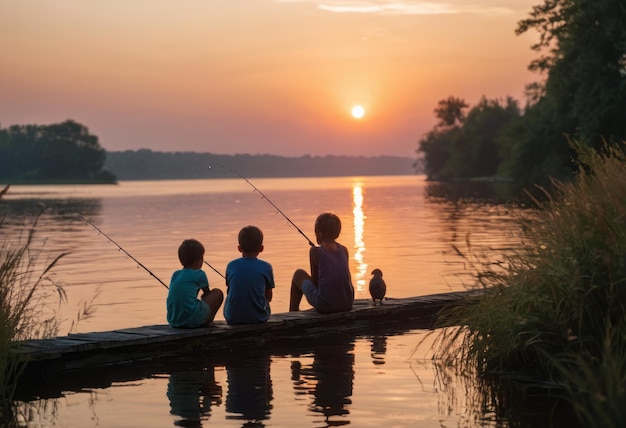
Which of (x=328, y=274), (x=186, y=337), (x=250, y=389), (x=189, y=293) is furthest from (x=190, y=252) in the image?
(x=250, y=389)

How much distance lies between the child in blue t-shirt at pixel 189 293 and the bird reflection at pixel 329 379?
1.14 m

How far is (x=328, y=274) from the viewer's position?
11.1 m

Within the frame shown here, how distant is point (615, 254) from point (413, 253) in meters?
16.8

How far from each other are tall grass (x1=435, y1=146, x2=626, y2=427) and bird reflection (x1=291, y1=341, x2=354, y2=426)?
1.21 meters

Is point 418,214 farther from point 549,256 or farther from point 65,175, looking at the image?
point 65,175

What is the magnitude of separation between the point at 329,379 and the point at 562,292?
86.7 inches

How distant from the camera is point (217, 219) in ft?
146

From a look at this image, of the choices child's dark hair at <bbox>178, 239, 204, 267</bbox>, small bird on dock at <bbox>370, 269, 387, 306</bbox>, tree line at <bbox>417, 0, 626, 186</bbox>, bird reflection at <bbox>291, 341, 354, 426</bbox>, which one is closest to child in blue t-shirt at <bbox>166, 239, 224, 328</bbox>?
child's dark hair at <bbox>178, 239, 204, 267</bbox>

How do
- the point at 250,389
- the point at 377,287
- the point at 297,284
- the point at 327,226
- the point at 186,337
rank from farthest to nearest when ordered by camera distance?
1. the point at 377,287
2. the point at 297,284
3. the point at 327,226
4. the point at 186,337
5. the point at 250,389

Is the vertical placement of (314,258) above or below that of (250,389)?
above

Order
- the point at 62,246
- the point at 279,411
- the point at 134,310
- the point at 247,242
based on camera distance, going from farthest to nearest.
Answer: the point at 62,246 < the point at 134,310 < the point at 247,242 < the point at 279,411

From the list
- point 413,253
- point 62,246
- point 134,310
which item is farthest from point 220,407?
point 62,246

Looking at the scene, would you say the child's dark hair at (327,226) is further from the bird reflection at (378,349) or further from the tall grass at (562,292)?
the tall grass at (562,292)

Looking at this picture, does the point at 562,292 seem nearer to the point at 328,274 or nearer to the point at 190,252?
the point at 328,274
